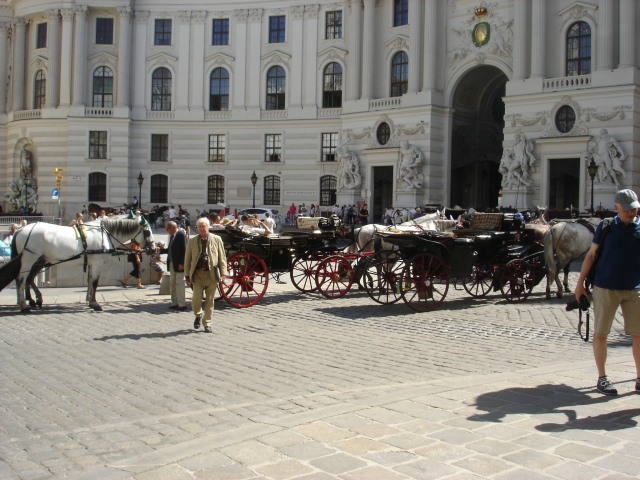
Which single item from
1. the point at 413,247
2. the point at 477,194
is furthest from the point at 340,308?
the point at 477,194

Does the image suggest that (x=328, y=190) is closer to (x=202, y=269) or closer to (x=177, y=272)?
(x=177, y=272)

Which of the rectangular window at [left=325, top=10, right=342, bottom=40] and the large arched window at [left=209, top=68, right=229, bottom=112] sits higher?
the rectangular window at [left=325, top=10, right=342, bottom=40]

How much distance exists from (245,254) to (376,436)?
9217 millimetres

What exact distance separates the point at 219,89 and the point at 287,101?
507 centimetres

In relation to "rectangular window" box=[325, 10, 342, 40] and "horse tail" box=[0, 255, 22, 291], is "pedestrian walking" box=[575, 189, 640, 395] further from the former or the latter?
"rectangular window" box=[325, 10, 342, 40]

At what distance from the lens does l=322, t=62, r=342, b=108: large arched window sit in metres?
47.1

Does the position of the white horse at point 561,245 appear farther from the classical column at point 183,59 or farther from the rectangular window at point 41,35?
the rectangular window at point 41,35

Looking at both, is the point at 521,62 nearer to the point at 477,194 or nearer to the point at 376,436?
the point at 477,194

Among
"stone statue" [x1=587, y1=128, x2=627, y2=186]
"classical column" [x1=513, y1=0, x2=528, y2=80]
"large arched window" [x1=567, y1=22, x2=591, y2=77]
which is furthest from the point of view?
"classical column" [x1=513, y1=0, x2=528, y2=80]

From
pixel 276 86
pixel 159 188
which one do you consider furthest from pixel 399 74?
pixel 159 188

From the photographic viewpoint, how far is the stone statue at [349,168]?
43125mm

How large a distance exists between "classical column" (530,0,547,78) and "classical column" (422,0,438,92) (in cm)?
600

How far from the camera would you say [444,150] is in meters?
41.3

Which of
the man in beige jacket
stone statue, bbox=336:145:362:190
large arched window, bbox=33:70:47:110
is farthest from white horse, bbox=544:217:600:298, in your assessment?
large arched window, bbox=33:70:47:110
